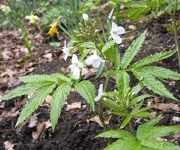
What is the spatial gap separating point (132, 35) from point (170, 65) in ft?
3.14

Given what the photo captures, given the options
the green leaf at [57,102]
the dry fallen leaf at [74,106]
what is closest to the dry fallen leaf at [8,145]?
the dry fallen leaf at [74,106]

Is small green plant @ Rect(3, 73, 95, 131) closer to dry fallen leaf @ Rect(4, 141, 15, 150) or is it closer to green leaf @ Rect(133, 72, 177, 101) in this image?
green leaf @ Rect(133, 72, 177, 101)

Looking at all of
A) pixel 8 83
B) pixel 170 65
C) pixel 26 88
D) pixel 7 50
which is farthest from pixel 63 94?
pixel 7 50

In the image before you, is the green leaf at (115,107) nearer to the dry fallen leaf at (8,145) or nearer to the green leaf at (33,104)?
the green leaf at (33,104)

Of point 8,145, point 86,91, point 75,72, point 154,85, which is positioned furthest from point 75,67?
point 8,145

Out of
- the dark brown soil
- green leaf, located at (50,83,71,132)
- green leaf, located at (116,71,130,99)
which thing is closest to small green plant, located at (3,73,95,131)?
green leaf, located at (50,83,71,132)

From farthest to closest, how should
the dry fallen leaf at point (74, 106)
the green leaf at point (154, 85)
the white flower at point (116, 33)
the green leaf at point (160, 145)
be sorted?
1. the dry fallen leaf at point (74, 106)
2. the white flower at point (116, 33)
3. the green leaf at point (154, 85)
4. the green leaf at point (160, 145)

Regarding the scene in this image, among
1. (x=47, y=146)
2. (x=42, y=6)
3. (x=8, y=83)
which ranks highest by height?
(x=42, y=6)

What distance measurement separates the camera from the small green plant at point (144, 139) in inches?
53.0

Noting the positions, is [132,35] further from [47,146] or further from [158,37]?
[47,146]

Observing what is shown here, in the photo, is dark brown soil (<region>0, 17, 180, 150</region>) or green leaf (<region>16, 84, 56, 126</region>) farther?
dark brown soil (<region>0, 17, 180, 150</region>)

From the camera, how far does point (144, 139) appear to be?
4.64ft

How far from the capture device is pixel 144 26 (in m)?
3.90

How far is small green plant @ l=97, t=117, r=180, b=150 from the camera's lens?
1345 millimetres
